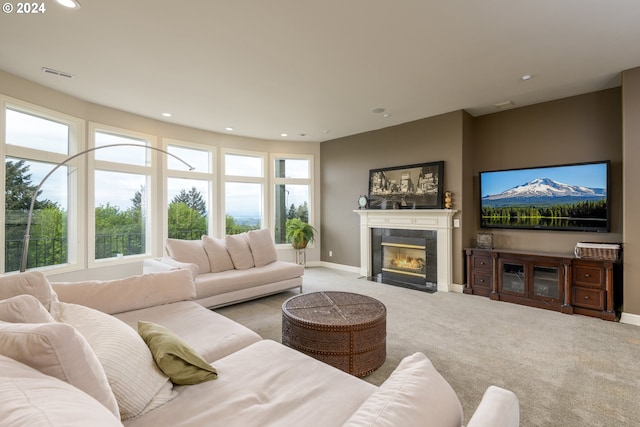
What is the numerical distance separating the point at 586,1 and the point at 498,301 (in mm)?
3504

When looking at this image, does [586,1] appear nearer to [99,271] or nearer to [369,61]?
[369,61]

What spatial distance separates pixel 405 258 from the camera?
5.40 meters

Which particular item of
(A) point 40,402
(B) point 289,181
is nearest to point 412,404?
(A) point 40,402

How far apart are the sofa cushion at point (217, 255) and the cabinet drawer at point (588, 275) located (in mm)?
4520

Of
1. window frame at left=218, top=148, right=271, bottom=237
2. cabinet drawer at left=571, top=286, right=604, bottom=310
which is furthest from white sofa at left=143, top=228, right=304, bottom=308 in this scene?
cabinet drawer at left=571, top=286, right=604, bottom=310

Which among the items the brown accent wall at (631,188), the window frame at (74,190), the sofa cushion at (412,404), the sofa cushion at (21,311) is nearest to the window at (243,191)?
the window frame at (74,190)

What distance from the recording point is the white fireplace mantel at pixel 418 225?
15.5ft

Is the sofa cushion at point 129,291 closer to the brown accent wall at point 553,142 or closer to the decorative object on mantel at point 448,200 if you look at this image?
the decorative object on mantel at point 448,200

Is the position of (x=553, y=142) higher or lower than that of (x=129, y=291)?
higher

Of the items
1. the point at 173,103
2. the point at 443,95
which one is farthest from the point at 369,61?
the point at 173,103

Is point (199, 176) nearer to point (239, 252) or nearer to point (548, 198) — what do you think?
point (239, 252)

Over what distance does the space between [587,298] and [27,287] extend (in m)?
5.32

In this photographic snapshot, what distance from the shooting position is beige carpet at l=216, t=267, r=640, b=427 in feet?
6.46

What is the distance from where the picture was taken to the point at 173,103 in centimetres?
431
